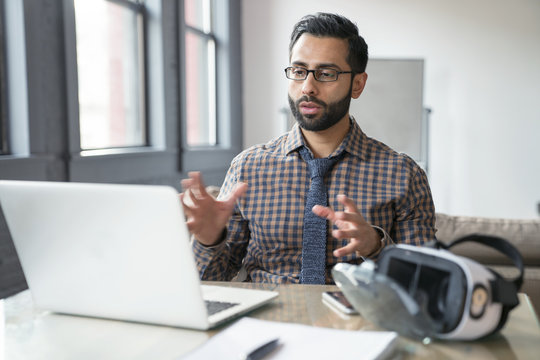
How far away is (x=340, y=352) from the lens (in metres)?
0.68

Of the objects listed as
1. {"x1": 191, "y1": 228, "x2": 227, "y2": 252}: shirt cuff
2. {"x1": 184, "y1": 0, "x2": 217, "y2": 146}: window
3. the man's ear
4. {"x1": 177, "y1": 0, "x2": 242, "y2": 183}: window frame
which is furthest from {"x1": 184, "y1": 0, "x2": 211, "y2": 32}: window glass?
{"x1": 191, "y1": 228, "x2": 227, "y2": 252}: shirt cuff

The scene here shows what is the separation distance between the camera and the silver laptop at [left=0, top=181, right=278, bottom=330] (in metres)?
0.74

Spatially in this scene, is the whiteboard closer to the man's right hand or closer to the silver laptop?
the man's right hand

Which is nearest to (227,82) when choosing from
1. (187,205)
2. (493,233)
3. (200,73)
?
(200,73)

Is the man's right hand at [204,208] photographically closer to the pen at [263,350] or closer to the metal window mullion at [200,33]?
the pen at [263,350]

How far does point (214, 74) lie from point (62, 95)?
8.04 ft

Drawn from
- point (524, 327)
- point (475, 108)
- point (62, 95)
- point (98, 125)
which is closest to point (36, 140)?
point (62, 95)

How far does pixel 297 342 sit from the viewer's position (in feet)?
2.36

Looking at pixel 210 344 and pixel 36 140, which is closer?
pixel 210 344

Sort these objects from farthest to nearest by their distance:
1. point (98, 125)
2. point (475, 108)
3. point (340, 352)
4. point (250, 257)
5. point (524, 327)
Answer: point (475, 108) → point (98, 125) → point (250, 257) → point (524, 327) → point (340, 352)

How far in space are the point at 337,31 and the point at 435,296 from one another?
952 mm

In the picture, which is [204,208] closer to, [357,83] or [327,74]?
[327,74]

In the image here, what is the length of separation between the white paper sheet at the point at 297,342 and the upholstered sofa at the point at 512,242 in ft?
3.87

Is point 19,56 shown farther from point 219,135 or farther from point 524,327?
point 219,135
